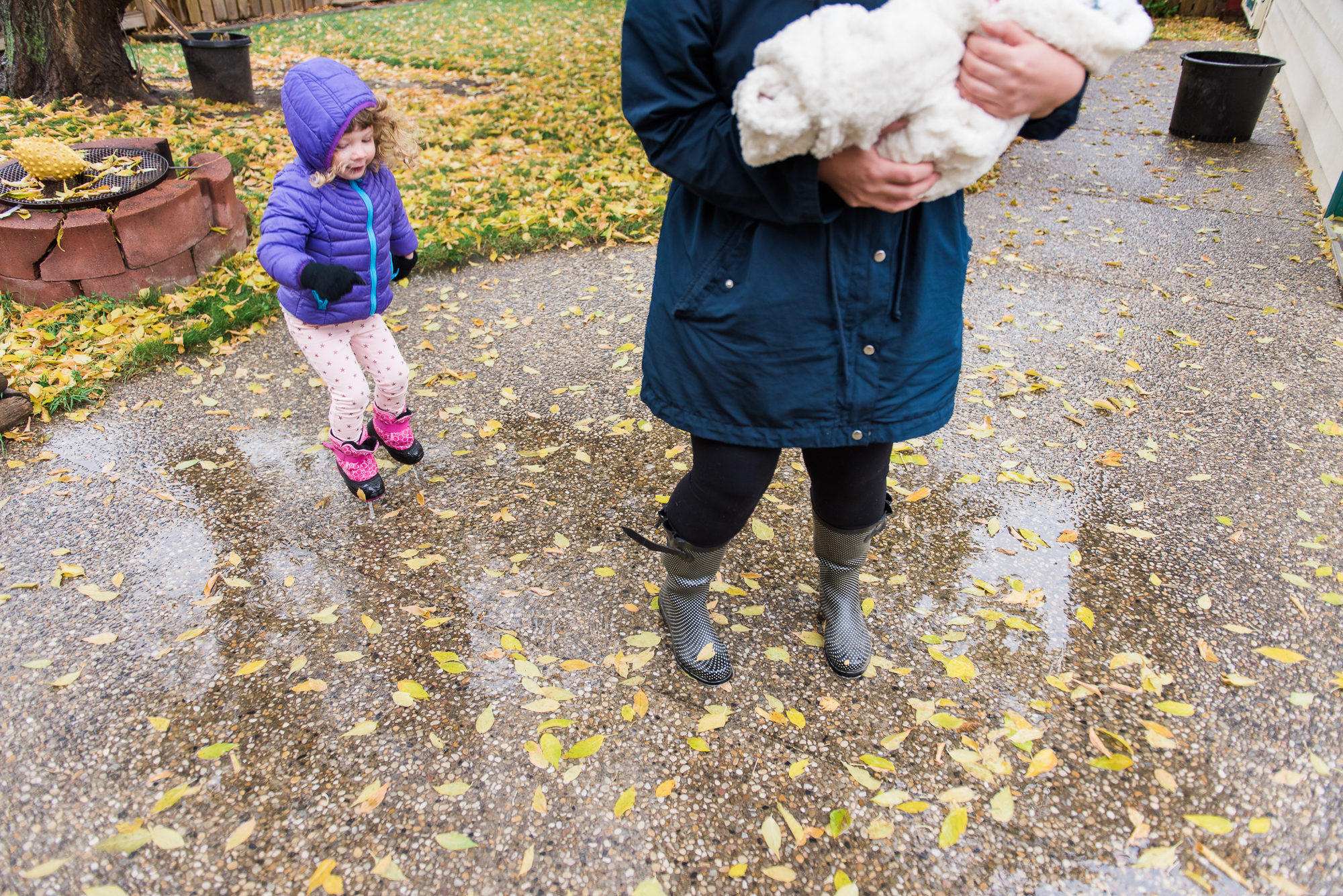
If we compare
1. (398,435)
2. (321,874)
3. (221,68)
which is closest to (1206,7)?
(221,68)

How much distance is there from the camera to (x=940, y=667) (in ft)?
7.57

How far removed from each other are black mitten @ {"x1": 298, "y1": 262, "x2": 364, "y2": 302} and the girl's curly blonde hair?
12.1 inches

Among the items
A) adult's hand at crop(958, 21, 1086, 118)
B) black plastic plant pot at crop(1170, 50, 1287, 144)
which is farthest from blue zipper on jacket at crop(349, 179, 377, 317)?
black plastic plant pot at crop(1170, 50, 1287, 144)

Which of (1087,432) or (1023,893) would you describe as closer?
(1023,893)

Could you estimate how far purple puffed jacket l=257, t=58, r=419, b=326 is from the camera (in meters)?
2.32

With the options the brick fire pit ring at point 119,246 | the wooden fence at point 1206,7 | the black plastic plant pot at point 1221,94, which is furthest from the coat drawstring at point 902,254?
the wooden fence at point 1206,7

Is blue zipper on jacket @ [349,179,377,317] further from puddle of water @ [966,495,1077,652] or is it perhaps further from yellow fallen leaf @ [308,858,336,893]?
puddle of water @ [966,495,1077,652]

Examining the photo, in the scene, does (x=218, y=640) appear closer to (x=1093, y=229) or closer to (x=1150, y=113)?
(x=1093, y=229)

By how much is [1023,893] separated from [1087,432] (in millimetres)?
2167

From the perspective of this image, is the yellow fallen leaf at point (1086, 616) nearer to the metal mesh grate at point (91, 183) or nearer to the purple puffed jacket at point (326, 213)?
the purple puffed jacket at point (326, 213)

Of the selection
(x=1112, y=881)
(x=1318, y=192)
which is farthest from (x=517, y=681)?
(x=1318, y=192)

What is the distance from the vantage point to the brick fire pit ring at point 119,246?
4.13m

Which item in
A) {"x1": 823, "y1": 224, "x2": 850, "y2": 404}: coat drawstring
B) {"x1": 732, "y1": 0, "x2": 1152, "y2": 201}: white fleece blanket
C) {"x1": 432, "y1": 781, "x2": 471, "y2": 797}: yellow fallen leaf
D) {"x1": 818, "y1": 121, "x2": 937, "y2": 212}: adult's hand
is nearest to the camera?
{"x1": 732, "y1": 0, "x2": 1152, "y2": 201}: white fleece blanket

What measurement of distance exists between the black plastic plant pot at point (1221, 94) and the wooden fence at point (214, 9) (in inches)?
571
